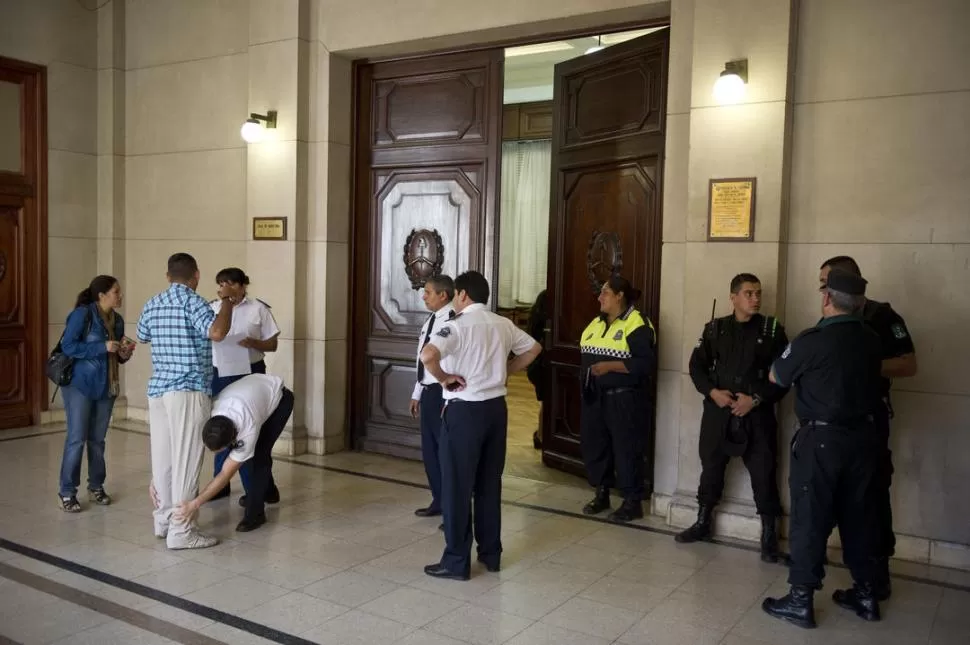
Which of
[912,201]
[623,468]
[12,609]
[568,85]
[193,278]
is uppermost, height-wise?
[568,85]

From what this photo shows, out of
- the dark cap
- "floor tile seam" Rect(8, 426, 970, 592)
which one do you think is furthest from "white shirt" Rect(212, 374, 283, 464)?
the dark cap

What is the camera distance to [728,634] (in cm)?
369

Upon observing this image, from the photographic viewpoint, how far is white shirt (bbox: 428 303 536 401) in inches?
161

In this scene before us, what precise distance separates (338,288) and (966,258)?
4556 mm

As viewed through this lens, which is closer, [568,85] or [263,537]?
[263,537]

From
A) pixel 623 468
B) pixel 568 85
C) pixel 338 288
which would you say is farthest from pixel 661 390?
pixel 338 288

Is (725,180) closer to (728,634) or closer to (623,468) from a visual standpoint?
(623,468)

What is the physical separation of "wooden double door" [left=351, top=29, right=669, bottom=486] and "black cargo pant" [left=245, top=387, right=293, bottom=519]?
6.66 feet

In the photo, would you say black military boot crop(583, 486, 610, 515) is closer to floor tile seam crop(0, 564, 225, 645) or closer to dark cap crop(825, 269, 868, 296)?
dark cap crop(825, 269, 868, 296)

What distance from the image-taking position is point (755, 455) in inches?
184

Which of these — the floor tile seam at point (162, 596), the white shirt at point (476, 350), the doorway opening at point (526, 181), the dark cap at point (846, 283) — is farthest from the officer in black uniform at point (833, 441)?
the doorway opening at point (526, 181)

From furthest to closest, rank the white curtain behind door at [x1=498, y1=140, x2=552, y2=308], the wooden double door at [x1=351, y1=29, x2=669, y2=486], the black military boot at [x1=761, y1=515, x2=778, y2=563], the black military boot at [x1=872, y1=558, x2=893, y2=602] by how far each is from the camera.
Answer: the white curtain behind door at [x1=498, y1=140, x2=552, y2=308]
the wooden double door at [x1=351, y1=29, x2=669, y2=486]
the black military boot at [x1=761, y1=515, x2=778, y2=563]
the black military boot at [x1=872, y1=558, x2=893, y2=602]

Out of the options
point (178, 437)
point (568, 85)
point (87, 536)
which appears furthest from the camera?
point (568, 85)

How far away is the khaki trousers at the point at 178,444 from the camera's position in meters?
4.47
